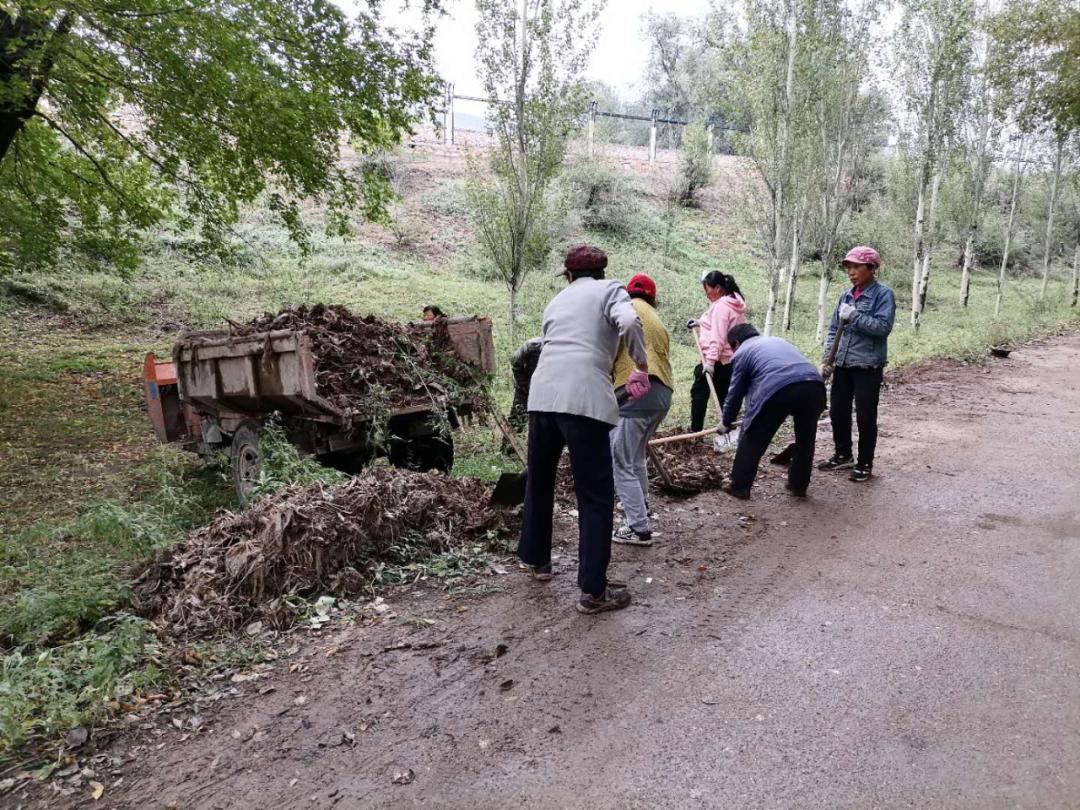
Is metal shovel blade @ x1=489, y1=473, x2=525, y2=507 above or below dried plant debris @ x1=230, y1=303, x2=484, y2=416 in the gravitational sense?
below

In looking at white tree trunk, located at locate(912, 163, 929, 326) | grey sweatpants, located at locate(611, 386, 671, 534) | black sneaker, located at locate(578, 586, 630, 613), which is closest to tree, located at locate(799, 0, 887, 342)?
white tree trunk, located at locate(912, 163, 929, 326)

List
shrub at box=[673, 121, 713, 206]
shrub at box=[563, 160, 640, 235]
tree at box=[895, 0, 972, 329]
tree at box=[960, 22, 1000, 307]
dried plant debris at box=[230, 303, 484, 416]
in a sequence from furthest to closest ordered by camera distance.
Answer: shrub at box=[673, 121, 713, 206]
shrub at box=[563, 160, 640, 235]
tree at box=[960, 22, 1000, 307]
tree at box=[895, 0, 972, 329]
dried plant debris at box=[230, 303, 484, 416]

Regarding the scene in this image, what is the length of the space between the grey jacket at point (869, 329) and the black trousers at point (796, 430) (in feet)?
2.26

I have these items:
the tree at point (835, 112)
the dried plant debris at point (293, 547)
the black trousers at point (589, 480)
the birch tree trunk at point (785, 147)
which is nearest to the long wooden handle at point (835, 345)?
the black trousers at point (589, 480)

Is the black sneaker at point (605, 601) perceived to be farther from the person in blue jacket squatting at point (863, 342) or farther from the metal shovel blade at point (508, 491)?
the person in blue jacket squatting at point (863, 342)

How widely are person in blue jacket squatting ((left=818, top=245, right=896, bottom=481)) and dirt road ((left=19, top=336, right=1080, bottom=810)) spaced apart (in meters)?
1.19

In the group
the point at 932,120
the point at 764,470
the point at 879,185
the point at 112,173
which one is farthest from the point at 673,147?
the point at 764,470

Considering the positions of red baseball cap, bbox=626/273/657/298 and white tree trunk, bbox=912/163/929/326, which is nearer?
red baseball cap, bbox=626/273/657/298

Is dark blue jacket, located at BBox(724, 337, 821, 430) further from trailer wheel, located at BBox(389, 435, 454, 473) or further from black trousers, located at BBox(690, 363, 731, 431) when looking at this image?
trailer wheel, located at BBox(389, 435, 454, 473)

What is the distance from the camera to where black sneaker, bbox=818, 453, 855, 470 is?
6.50 m

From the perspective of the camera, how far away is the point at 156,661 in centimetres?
336

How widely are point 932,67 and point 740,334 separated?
49.7ft

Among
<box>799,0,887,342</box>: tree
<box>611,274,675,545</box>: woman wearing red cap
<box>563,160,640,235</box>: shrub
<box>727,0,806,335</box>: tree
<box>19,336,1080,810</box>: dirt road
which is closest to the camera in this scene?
<box>19,336,1080,810</box>: dirt road

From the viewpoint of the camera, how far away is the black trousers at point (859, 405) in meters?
6.04
